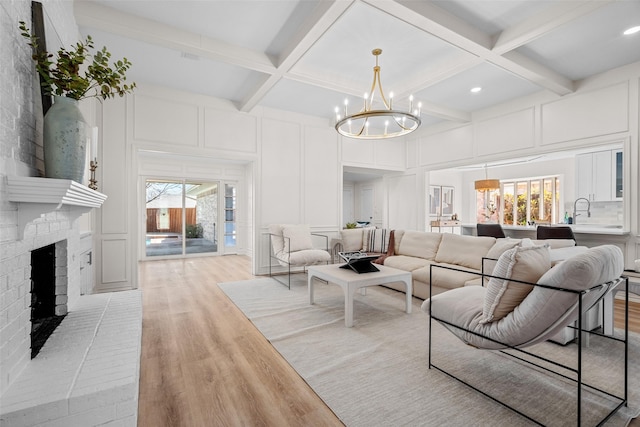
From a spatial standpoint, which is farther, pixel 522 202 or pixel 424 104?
pixel 522 202

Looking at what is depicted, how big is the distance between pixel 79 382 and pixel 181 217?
6421 millimetres

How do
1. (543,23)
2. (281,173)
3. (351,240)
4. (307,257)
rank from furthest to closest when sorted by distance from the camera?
1. (281,173)
2. (351,240)
3. (307,257)
4. (543,23)

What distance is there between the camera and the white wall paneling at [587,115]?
12.5 feet

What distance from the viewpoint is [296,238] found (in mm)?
4848

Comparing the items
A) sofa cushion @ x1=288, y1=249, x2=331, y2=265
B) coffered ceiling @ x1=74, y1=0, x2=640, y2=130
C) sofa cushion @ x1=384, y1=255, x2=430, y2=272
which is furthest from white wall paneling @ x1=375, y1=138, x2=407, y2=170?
sofa cushion @ x1=288, y1=249, x2=331, y2=265

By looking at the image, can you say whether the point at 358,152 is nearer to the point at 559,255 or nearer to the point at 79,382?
the point at 559,255

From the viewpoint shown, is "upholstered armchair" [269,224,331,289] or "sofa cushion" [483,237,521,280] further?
"upholstered armchair" [269,224,331,289]

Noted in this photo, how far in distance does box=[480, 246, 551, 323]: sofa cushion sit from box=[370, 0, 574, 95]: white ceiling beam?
203 centimetres

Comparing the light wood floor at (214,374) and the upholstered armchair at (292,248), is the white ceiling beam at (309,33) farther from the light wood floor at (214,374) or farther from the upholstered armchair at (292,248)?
the light wood floor at (214,374)

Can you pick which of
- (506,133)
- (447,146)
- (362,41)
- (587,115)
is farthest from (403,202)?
(362,41)

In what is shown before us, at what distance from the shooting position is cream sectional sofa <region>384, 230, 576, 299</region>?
3.28 meters

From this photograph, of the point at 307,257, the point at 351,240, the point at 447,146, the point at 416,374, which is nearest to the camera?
the point at 416,374

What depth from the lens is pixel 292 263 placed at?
A: 4.32 meters

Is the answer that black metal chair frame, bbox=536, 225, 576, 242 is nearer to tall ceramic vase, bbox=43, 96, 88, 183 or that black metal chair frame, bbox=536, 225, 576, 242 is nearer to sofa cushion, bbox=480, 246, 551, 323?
sofa cushion, bbox=480, 246, 551, 323
